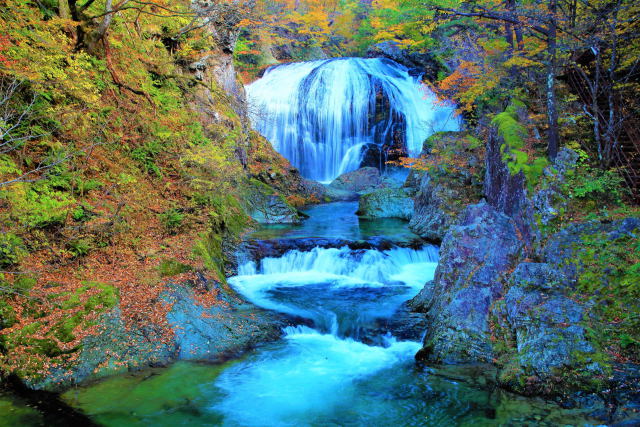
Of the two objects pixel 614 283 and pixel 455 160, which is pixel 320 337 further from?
pixel 455 160

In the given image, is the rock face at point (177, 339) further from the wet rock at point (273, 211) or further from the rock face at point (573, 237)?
the wet rock at point (273, 211)

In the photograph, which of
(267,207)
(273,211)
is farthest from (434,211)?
(267,207)

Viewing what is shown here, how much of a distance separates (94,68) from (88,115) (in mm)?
1800

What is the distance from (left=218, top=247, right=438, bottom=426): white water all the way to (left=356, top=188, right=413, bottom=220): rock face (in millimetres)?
4078

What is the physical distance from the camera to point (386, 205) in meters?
15.7

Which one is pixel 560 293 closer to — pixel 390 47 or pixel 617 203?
pixel 617 203

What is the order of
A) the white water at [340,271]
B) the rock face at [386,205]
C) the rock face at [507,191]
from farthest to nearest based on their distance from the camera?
the rock face at [386,205] → the white water at [340,271] → the rock face at [507,191]

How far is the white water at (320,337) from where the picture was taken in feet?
16.8

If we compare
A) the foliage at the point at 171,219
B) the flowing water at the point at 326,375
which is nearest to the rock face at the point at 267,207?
the flowing water at the point at 326,375

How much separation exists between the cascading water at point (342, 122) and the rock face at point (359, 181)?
46.1 inches

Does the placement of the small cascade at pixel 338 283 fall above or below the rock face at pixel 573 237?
below

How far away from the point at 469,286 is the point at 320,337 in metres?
2.71

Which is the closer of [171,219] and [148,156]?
[171,219]

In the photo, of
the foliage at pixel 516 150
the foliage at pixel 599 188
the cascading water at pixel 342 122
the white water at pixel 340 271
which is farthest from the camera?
the cascading water at pixel 342 122
